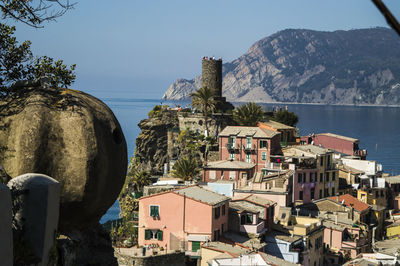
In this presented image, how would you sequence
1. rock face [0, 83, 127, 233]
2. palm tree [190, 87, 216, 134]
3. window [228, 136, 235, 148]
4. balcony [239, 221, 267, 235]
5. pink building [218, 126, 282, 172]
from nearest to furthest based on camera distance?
rock face [0, 83, 127, 233] → balcony [239, 221, 267, 235] → pink building [218, 126, 282, 172] → window [228, 136, 235, 148] → palm tree [190, 87, 216, 134]

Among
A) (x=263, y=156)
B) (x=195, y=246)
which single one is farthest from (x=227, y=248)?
(x=263, y=156)

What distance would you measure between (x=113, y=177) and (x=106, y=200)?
1.34 ft

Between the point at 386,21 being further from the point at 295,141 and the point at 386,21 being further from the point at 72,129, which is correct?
the point at 295,141

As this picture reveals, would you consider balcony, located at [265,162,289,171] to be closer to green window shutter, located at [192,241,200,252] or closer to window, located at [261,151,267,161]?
window, located at [261,151,267,161]

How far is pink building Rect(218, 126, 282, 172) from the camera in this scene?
66312mm

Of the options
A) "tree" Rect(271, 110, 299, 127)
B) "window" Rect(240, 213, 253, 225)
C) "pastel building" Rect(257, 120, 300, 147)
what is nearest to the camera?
"window" Rect(240, 213, 253, 225)

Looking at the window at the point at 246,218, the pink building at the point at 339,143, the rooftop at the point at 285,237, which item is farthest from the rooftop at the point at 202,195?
the pink building at the point at 339,143

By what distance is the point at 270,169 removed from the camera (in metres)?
59.6

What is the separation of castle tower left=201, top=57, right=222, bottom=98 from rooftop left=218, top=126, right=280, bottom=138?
11778 millimetres

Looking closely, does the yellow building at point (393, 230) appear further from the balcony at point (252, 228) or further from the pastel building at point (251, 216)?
the balcony at point (252, 228)

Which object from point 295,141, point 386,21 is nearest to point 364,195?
point 295,141

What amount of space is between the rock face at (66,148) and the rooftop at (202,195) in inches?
1229

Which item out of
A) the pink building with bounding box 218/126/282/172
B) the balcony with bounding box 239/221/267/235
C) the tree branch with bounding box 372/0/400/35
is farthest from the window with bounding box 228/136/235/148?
the tree branch with bounding box 372/0/400/35

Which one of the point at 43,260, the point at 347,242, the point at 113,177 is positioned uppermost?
the point at 113,177
